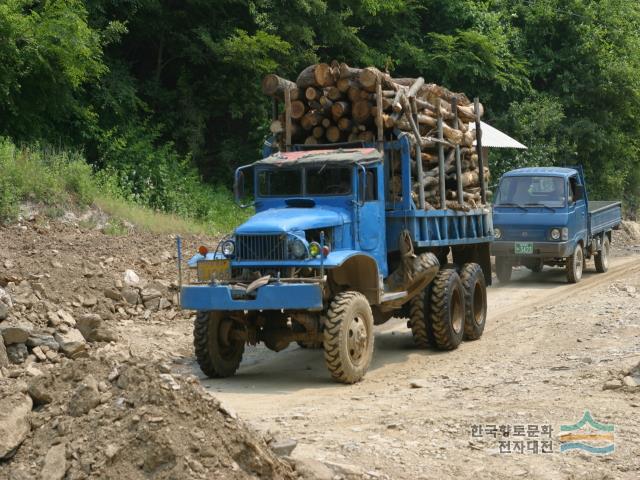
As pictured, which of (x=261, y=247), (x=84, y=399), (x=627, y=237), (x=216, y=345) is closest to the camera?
(x=84, y=399)

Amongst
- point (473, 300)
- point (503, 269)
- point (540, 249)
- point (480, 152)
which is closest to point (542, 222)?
point (540, 249)

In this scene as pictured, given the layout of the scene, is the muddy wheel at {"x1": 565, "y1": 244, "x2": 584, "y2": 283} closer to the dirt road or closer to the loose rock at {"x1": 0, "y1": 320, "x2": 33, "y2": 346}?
the dirt road

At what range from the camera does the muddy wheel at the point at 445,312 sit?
12594 mm

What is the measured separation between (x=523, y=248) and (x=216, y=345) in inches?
401

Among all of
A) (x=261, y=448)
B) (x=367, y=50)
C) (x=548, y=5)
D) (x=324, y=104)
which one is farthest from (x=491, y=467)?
(x=548, y=5)

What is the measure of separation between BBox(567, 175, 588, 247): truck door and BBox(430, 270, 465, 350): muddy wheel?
755cm

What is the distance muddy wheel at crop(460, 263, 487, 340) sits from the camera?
1337 cm

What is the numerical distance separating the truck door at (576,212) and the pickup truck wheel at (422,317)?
797 cm

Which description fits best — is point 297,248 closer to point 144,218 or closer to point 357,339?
point 357,339

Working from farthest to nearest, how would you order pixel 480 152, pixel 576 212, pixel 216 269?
pixel 576 212 < pixel 480 152 < pixel 216 269

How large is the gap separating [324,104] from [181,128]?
12362 mm

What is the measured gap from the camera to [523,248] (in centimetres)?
1978

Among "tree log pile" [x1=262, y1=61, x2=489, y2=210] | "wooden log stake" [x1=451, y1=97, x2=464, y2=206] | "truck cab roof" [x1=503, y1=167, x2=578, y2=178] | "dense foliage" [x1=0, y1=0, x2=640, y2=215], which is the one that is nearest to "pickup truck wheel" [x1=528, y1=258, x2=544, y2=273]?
"truck cab roof" [x1=503, y1=167, x2=578, y2=178]

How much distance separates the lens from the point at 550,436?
7863mm
